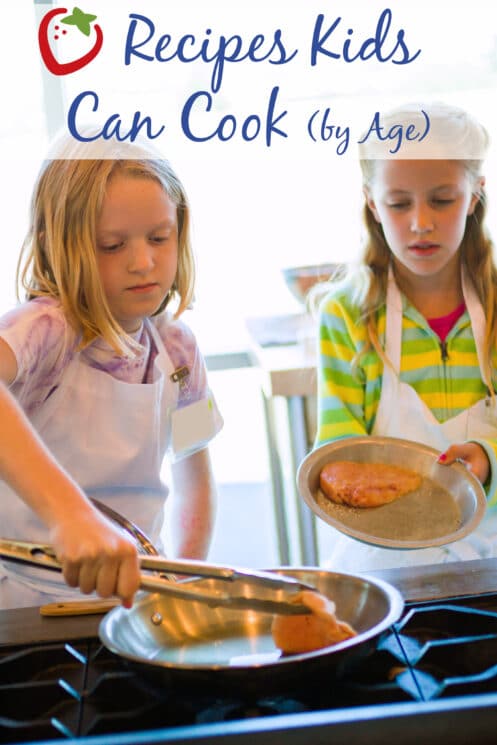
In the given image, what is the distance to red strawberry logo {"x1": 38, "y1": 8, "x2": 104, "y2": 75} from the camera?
92 cm

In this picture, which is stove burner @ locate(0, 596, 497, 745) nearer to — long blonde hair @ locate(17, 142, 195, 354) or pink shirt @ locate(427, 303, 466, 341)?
long blonde hair @ locate(17, 142, 195, 354)

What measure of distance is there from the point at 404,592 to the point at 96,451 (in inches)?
15.5

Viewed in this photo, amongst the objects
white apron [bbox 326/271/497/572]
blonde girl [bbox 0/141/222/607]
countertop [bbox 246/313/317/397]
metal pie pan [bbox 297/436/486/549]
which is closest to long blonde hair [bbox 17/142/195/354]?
blonde girl [bbox 0/141/222/607]

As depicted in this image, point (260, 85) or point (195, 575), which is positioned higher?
point (260, 85)

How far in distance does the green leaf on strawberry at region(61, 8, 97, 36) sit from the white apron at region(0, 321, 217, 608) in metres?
0.34

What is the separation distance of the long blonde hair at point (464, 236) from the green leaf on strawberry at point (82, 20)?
12.8 inches

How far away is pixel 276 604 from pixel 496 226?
1.03 m

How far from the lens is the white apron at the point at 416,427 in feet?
3.92

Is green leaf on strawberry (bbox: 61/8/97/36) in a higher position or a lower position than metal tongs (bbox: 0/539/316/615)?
higher

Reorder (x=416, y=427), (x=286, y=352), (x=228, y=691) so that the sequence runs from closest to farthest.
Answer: (x=228, y=691), (x=416, y=427), (x=286, y=352)

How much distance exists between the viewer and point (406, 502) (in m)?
1.03

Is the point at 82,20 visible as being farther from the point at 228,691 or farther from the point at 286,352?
the point at 286,352

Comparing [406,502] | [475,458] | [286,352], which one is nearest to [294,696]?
[406,502]

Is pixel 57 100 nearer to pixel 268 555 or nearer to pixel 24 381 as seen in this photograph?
pixel 24 381
